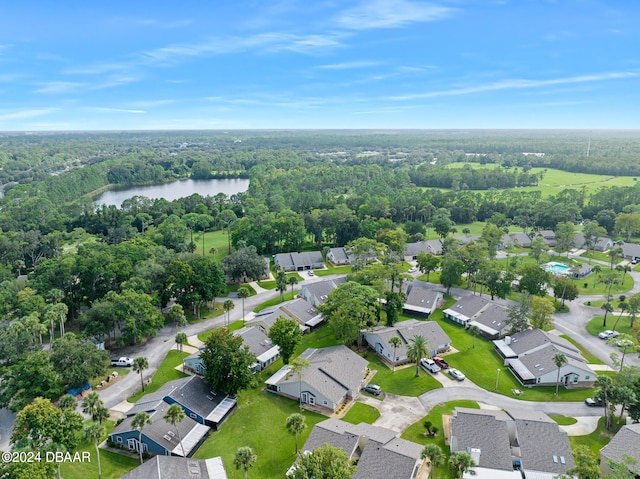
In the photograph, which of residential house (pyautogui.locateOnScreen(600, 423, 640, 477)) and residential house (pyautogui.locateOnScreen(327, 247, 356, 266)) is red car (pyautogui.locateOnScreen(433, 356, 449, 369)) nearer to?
residential house (pyautogui.locateOnScreen(600, 423, 640, 477))

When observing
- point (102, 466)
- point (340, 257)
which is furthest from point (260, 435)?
point (340, 257)

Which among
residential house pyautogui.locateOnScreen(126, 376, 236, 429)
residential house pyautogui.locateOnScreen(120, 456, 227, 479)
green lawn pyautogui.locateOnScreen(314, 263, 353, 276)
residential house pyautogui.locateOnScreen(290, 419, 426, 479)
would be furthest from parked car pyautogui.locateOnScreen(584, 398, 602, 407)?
green lawn pyautogui.locateOnScreen(314, 263, 353, 276)

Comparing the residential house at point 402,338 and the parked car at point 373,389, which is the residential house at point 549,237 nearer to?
the residential house at point 402,338

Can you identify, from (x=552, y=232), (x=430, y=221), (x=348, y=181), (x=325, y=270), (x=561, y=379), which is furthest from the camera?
(x=348, y=181)

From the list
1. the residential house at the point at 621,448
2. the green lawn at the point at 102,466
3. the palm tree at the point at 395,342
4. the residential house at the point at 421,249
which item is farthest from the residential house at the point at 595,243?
the green lawn at the point at 102,466

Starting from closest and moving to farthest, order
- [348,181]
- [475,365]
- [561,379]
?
[561,379] < [475,365] < [348,181]

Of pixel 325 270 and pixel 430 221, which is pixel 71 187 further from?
pixel 430 221

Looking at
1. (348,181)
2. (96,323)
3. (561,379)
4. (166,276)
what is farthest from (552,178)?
(96,323)

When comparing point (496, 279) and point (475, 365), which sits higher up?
point (496, 279)

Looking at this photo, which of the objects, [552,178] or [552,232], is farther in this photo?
[552,178]
